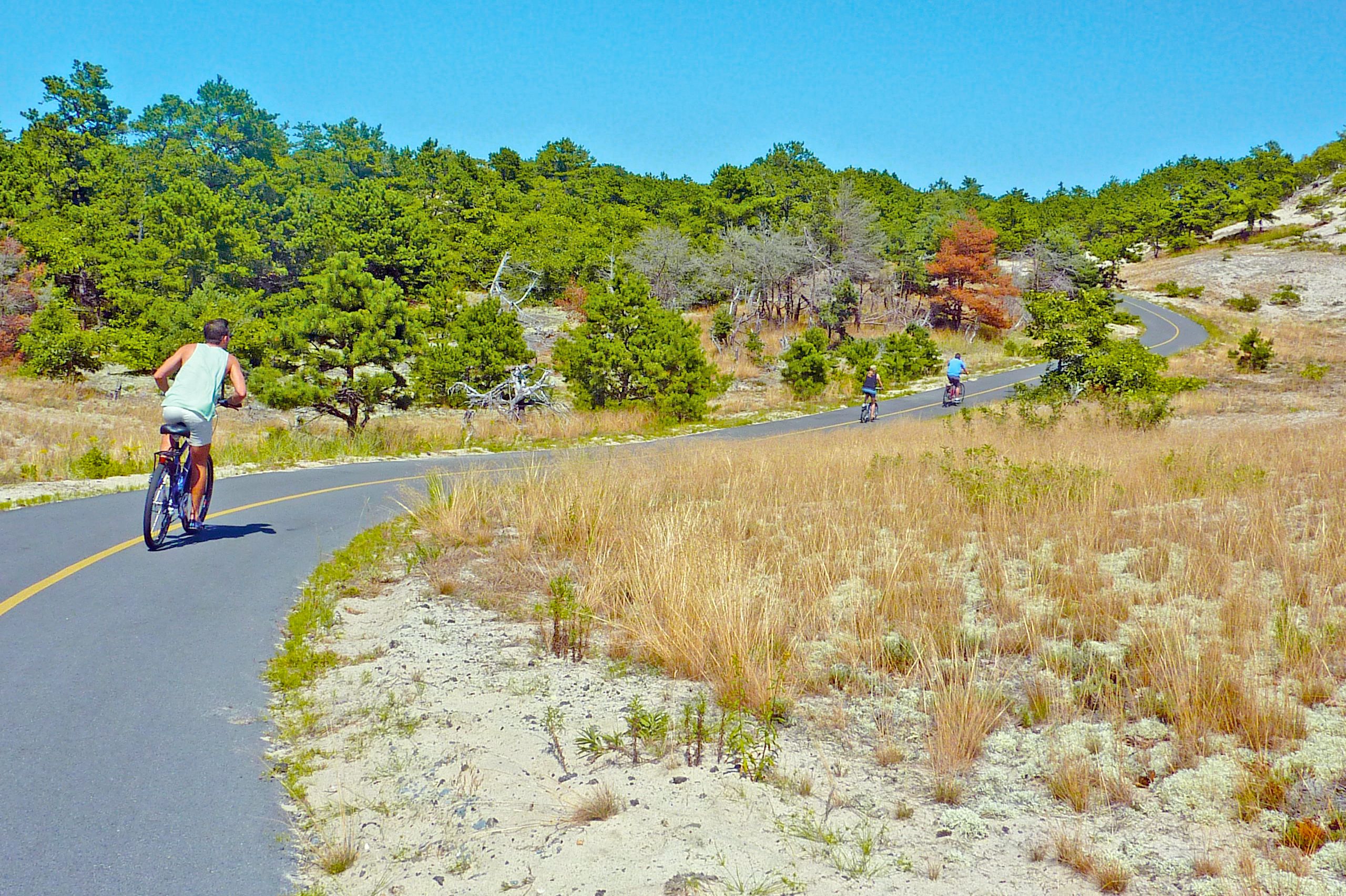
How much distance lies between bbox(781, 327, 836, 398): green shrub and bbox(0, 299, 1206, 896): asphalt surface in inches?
1114

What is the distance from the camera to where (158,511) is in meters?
8.85

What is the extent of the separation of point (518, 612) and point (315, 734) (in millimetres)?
2391

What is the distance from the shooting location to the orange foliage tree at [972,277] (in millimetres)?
55375

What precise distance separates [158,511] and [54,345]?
123 feet

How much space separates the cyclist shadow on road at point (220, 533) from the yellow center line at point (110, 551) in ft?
1.18

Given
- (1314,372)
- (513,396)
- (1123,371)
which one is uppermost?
(513,396)

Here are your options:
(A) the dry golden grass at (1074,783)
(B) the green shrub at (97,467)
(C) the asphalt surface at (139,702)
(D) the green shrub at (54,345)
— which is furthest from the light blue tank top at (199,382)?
(D) the green shrub at (54,345)

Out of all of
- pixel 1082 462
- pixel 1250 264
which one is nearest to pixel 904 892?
pixel 1082 462

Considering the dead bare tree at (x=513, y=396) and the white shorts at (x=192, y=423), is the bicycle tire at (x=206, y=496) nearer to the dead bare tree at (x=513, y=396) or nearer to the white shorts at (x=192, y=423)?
the white shorts at (x=192, y=423)

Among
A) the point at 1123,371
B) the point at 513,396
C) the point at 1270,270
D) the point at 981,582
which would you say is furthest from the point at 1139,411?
the point at 1270,270

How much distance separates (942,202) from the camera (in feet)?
299

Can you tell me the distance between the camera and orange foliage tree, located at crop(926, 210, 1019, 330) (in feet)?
182

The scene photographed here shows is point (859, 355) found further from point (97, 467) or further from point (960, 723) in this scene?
point (960, 723)

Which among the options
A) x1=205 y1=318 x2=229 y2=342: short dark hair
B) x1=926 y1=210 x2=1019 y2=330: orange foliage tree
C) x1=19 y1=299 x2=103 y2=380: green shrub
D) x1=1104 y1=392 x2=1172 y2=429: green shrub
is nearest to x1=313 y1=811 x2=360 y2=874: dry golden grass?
x1=205 y1=318 x2=229 y2=342: short dark hair
